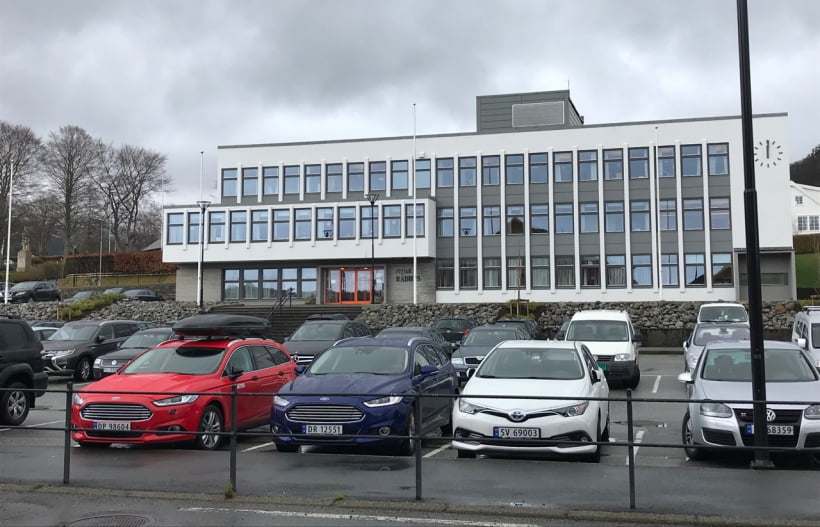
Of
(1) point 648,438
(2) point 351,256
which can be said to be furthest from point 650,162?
(1) point 648,438

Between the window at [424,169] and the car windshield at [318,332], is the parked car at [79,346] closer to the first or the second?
the car windshield at [318,332]

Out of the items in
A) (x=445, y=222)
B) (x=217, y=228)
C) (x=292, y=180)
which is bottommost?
(x=217, y=228)

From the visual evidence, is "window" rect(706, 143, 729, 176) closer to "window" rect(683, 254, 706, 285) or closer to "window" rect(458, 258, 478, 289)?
"window" rect(683, 254, 706, 285)

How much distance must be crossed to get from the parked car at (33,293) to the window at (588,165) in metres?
38.1

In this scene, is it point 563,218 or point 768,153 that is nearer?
point 768,153

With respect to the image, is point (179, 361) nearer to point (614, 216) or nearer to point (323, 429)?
point (323, 429)

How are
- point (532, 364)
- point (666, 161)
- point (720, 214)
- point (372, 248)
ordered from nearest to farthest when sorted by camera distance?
1. point (532, 364)
2. point (372, 248)
3. point (720, 214)
4. point (666, 161)

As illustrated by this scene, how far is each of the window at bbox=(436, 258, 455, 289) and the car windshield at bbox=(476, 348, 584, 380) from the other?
3676cm

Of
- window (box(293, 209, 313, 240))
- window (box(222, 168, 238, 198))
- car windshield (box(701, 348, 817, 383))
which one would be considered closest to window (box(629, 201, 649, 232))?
window (box(293, 209, 313, 240))

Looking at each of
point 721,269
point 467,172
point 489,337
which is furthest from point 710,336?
point 467,172

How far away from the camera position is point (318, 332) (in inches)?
863

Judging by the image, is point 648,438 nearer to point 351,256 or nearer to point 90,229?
point 351,256

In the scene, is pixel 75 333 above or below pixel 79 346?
above

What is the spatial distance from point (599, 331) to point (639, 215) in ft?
93.8
